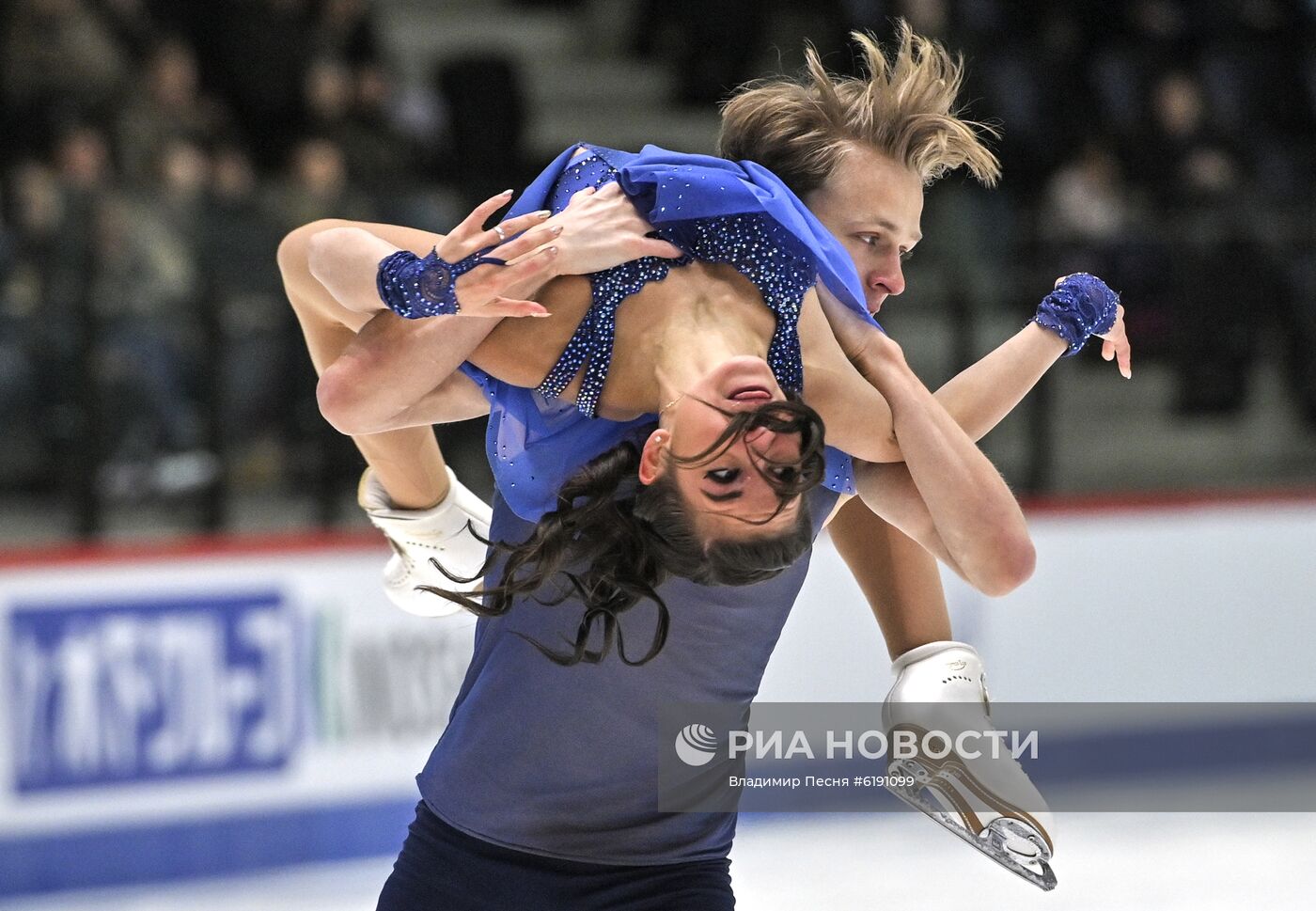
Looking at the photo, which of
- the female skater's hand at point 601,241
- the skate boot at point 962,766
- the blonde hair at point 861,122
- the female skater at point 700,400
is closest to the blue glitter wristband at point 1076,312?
the blonde hair at point 861,122

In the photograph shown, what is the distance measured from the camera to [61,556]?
4.88 metres

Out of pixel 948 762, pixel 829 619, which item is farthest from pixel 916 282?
pixel 948 762

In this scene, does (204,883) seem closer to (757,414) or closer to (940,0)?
(757,414)

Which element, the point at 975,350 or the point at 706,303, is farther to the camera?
the point at 975,350

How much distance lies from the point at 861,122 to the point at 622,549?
770 mm

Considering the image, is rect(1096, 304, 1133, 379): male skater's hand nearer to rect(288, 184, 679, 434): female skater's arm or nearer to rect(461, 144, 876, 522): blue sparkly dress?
rect(461, 144, 876, 522): blue sparkly dress

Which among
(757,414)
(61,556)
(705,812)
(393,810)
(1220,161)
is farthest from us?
(1220,161)

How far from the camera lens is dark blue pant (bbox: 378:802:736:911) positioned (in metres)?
2.31

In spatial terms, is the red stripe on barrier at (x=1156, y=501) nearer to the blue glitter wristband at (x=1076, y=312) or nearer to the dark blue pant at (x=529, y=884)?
the blue glitter wristband at (x=1076, y=312)

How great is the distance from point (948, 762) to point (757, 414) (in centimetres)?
75

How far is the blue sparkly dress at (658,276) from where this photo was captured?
2188 millimetres

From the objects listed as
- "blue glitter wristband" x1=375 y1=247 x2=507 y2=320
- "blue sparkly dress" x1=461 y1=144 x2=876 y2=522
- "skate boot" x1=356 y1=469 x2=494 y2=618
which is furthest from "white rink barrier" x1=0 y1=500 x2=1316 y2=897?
"blue glitter wristband" x1=375 y1=247 x2=507 y2=320

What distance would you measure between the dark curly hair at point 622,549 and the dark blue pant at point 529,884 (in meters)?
0.31

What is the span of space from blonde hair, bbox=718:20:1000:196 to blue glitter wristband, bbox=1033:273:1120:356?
0.79 ft
